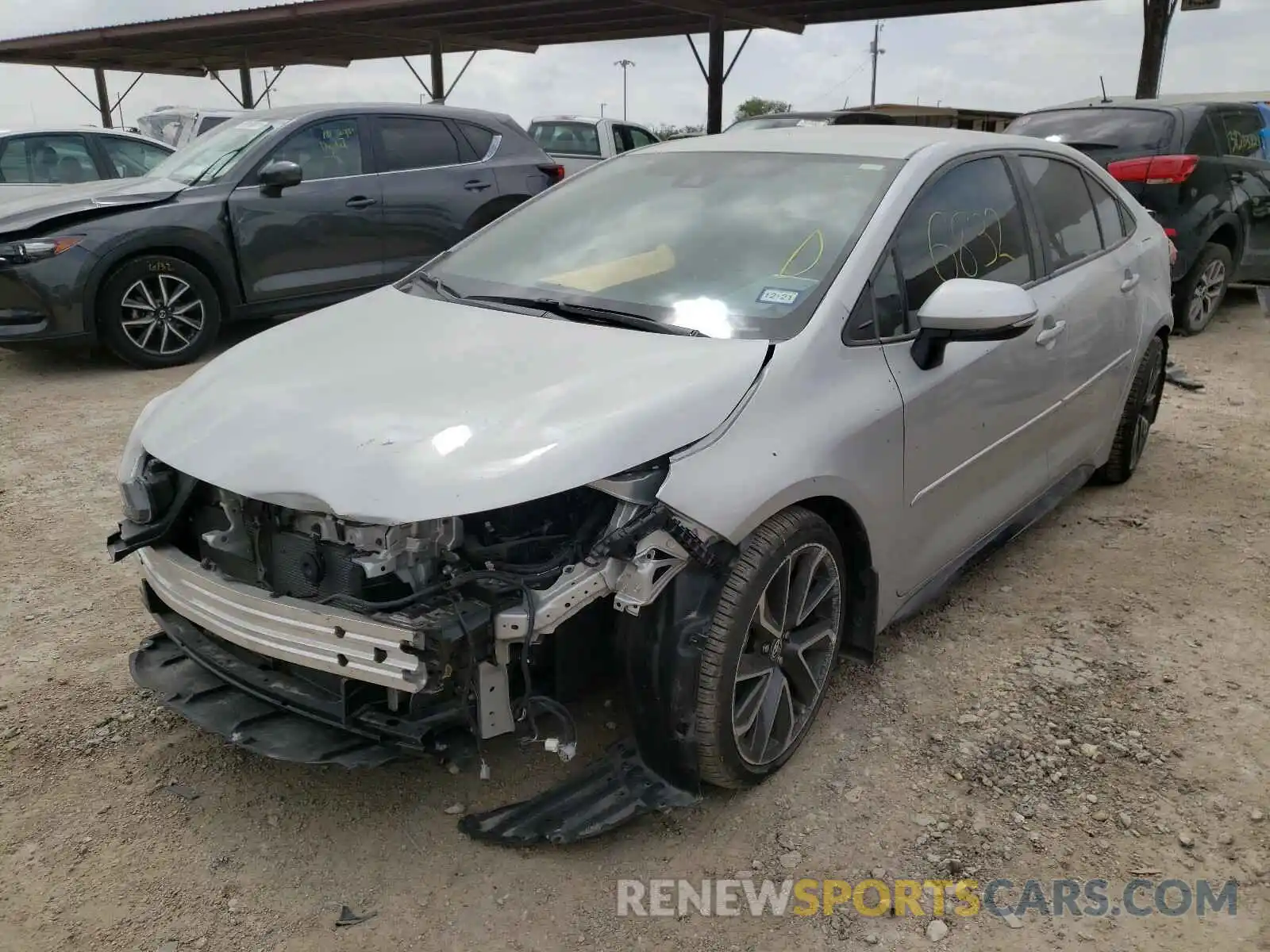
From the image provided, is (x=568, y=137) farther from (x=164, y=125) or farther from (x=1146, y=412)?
(x=1146, y=412)

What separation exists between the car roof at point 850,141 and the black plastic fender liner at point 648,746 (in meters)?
1.67

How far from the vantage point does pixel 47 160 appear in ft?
30.5

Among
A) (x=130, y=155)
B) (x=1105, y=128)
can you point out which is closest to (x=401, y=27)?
(x=130, y=155)

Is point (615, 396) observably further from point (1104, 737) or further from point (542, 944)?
point (1104, 737)

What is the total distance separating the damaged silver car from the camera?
2154mm

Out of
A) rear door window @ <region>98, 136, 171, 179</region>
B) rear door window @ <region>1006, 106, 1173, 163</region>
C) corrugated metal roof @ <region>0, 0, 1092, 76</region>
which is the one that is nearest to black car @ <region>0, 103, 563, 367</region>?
rear door window @ <region>98, 136, 171, 179</region>

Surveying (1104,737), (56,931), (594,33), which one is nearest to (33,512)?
(56,931)

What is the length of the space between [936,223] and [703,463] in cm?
137

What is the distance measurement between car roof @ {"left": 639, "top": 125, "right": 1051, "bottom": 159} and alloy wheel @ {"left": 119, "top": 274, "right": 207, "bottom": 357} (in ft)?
14.2

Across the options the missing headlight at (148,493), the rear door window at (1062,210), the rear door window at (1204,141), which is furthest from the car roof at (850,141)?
the rear door window at (1204,141)

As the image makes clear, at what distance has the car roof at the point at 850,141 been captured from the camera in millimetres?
3262

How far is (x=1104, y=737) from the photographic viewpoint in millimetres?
2855

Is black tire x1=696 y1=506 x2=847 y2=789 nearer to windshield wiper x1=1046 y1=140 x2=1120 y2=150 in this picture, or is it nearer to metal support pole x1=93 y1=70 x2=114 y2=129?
windshield wiper x1=1046 y1=140 x2=1120 y2=150

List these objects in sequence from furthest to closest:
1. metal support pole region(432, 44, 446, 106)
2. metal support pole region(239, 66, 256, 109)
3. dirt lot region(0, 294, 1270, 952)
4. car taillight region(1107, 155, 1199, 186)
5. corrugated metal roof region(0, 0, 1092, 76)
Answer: metal support pole region(239, 66, 256, 109), metal support pole region(432, 44, 446, 106), corrugated metal roof region(0, 0, 1092, 76), car taillight region(1107, 155, 1199, 186), dirt lot region(0, 294, 1270, 952)
